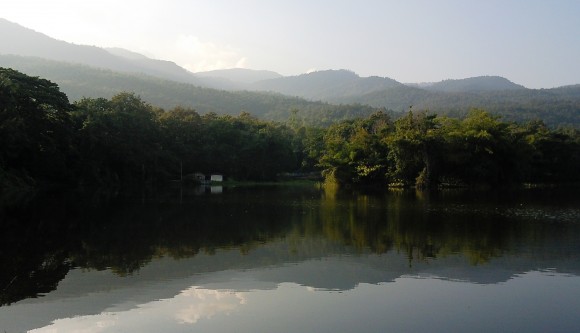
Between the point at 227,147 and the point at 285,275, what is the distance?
65.0 m

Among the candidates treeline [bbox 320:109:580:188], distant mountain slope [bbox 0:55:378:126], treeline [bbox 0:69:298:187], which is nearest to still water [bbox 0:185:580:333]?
treeline [bbox 0:69:298:187]

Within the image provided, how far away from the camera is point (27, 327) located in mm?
8969

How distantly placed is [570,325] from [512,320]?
963 mm

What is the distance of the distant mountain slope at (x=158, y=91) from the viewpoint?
15800cm

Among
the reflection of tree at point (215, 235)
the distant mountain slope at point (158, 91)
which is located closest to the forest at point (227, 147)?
the reflection of tree at point (215, 235)

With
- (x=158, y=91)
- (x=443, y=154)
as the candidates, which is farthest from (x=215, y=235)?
(x=158, y=91)

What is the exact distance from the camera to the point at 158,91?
171375mm

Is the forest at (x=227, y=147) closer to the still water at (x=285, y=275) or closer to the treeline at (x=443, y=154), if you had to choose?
the treeline at (x=443, y=154)

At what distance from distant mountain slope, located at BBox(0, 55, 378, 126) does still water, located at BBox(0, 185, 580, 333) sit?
135 meters

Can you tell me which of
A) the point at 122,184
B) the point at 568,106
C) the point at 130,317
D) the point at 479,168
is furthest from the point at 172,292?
the point at 568,106

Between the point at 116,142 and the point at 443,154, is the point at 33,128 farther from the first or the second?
the point at 443,154

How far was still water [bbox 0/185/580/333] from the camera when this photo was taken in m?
9.58

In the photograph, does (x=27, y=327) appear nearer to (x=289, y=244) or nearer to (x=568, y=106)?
(x=289, y=244)

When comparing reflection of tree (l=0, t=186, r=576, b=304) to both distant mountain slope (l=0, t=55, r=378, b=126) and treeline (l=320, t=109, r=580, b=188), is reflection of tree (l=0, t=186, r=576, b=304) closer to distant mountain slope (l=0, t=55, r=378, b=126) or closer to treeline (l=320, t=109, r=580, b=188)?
treeline (l=320, t=109, r=580, b=188)
